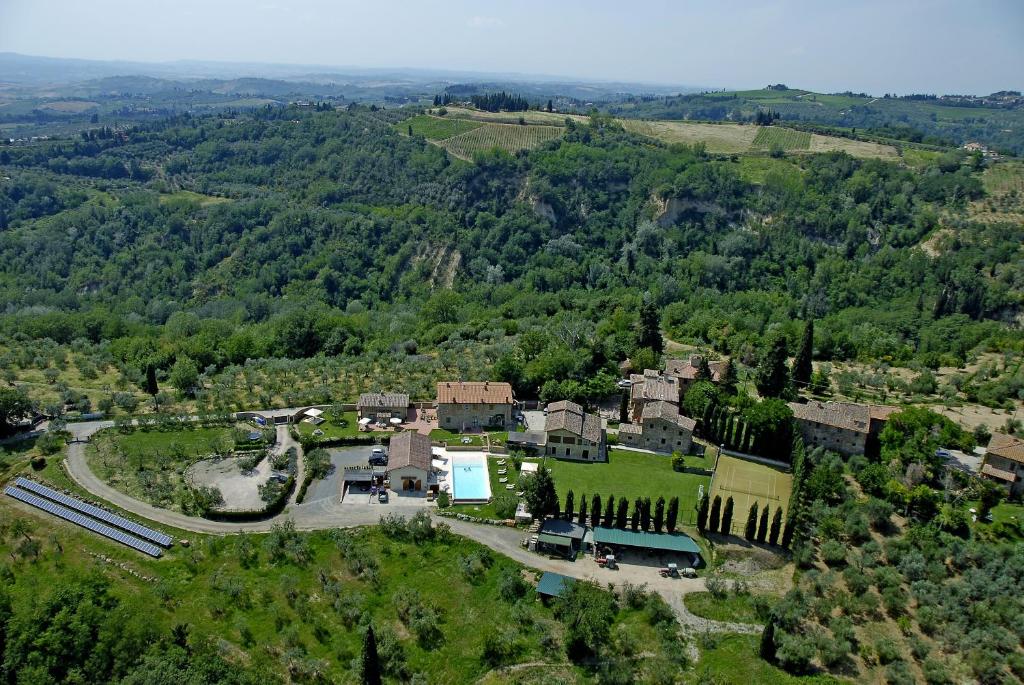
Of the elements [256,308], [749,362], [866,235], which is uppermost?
[866,235]

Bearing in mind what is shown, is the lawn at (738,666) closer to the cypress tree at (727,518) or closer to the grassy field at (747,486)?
the cypress tree at (727,518)

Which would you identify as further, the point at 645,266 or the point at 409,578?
the point at 645,266

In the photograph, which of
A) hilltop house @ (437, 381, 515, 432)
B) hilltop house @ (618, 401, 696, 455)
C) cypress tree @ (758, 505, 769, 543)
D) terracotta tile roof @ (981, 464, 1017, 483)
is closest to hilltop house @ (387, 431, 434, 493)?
hilltop house @ (437, 381, 515, 432)

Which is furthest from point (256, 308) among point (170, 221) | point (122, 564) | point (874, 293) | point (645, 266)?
point (874, 293)

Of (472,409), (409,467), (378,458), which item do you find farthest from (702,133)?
(409,467)

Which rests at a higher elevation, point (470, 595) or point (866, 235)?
point (866, 235)

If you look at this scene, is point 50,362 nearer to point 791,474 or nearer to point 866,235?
point 791,474

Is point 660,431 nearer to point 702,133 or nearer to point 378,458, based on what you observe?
point 378,458
